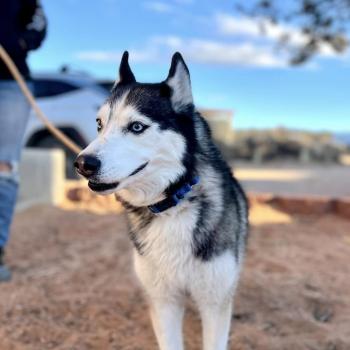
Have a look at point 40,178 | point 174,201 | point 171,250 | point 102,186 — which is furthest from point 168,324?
point 40,178

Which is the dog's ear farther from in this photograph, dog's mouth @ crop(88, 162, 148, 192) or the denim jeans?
the denim jeans

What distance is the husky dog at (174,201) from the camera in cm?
220

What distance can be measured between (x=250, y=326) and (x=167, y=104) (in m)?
1.58

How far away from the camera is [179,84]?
92.7 inches

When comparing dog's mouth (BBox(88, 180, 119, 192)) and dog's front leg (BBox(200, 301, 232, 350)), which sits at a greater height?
dog's mouth (BBox(88, 180, 119, 192))

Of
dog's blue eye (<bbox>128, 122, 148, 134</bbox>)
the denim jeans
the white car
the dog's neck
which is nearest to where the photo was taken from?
dog's blue eye (<bbox>128, 122, 148, 134</bbox>)

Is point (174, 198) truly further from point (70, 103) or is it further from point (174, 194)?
point (70, 103)

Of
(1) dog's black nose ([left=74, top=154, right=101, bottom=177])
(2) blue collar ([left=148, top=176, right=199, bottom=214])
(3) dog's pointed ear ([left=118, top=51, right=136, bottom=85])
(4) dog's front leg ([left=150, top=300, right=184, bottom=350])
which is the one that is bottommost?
(4) dog's front leg ([left=150, top=300, right=184, bottom=350])

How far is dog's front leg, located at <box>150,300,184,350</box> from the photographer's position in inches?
96.1

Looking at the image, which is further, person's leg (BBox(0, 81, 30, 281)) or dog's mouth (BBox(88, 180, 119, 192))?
person's leg (BBox(0, 81, 30, 281))

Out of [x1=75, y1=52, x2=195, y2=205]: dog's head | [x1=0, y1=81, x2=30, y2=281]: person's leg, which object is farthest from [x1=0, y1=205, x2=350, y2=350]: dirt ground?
[x1=75, y1=52, x2=195, y2=205]: dog's head

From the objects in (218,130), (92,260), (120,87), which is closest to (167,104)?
(120,87)

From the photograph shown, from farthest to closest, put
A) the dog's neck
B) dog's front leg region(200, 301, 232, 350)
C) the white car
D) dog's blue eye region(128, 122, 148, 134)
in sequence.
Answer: the white car
dog's front leg region(200, 301, 232, 350)
the dog's neck
dog's blue eye region(128, 122, 148, 134)

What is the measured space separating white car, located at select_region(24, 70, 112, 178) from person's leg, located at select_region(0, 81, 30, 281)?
4.73 meters
